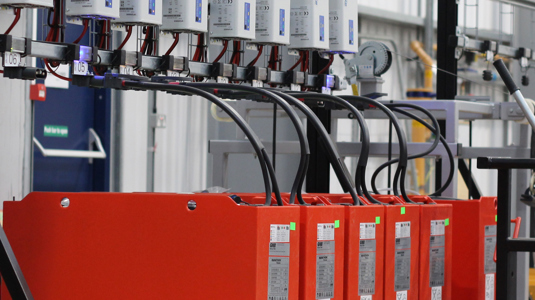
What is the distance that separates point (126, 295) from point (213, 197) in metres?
0.35

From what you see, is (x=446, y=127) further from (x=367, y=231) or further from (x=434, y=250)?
(x=367, y=231)

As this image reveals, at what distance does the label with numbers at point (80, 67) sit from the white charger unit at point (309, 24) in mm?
996

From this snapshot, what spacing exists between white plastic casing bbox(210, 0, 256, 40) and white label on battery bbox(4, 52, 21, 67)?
0.83 m

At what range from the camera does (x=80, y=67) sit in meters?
2.56

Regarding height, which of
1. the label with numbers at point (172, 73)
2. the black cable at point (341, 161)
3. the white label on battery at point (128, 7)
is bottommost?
the black cable at point (341, 161)

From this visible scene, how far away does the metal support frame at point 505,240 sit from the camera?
2.04 meters

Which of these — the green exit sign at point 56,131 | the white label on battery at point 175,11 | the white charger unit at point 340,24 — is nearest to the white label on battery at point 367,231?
the white label on battery at point 175,11

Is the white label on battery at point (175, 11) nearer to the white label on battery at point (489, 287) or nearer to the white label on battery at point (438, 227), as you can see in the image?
the white label on battery at point (438, 227)

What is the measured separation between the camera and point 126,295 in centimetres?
213

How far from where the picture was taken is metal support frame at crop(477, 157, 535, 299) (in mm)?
2043

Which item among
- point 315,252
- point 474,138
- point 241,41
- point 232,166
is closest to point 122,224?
point 315,252

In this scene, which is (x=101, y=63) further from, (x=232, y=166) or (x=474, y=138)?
(x=474, y=138)

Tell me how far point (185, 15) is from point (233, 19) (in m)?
0.21

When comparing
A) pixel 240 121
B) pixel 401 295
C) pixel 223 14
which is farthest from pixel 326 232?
pixel 223 14
